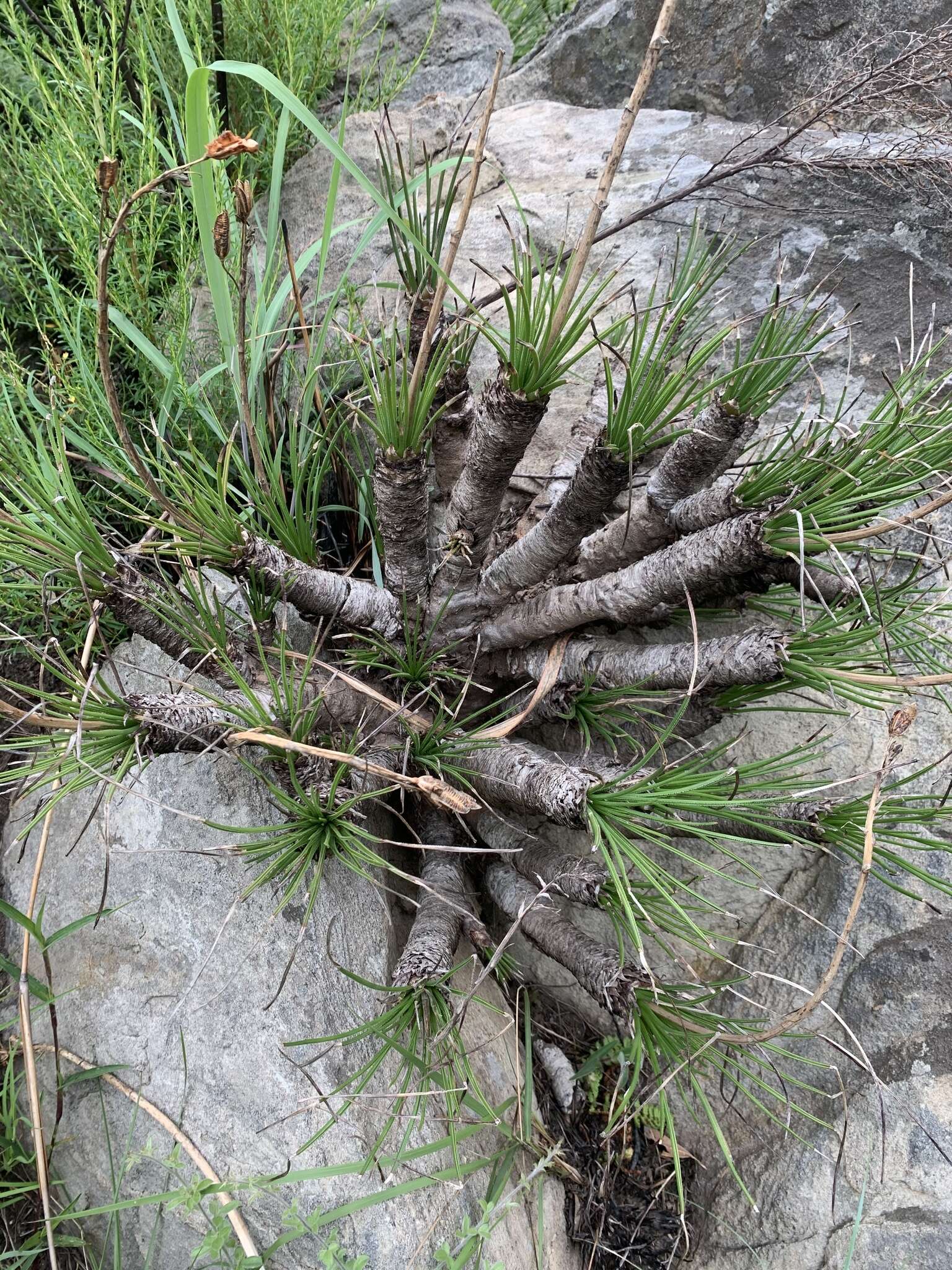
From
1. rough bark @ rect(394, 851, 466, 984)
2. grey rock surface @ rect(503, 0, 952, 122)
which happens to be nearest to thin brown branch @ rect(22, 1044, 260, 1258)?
rough bark @ rect(394, 851, 466, 984)

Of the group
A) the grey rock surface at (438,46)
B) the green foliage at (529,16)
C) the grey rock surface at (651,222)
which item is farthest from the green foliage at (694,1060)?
the green foliage at (529,16)

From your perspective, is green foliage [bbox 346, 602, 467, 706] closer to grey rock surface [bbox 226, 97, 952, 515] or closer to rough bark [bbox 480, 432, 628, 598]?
rough bark [bbox 480, 432, 628, 598]

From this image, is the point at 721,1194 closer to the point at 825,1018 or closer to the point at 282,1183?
the point at 825,1018

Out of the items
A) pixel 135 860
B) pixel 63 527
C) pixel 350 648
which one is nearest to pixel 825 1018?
pixel 350 648

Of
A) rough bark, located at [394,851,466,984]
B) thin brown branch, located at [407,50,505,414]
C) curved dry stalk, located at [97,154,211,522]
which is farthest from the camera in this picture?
rough bark, located at [394,851,466,984]

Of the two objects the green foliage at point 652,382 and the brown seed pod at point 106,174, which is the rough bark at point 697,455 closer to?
the green foliage at point 652,382

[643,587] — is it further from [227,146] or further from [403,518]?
[227,146]
